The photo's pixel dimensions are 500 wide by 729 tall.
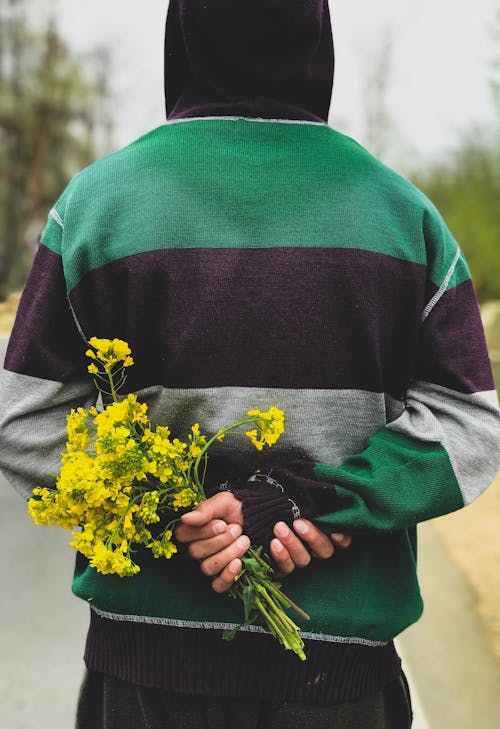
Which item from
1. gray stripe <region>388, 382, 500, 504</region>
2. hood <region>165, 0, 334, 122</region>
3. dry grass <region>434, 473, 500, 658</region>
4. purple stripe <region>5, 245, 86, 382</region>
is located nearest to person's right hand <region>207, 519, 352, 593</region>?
gray stripe <region>388, 382, 500, 504</region>

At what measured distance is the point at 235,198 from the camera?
1331 millimetres

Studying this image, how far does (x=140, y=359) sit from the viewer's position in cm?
136

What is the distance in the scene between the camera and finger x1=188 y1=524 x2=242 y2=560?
48.1 inches

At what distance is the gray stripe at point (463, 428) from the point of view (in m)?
1.32

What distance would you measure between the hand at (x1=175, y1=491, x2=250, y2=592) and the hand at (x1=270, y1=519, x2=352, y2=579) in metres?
0.06

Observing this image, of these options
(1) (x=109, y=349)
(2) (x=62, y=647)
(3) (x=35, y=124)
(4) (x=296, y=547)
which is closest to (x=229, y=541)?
(4) (x=296, y=547)

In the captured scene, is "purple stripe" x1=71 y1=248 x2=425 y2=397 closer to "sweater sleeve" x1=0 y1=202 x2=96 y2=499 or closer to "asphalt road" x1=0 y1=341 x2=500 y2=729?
"sweater sleeve" x1=0 y1=202 x2=96 y2=499

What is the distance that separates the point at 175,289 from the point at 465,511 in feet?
15.2

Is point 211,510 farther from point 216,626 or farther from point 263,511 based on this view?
point 216,626

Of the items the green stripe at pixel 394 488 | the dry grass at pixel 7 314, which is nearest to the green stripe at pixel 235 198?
the green stripe at pixel 394 488

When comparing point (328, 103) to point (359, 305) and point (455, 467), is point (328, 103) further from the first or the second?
point (455, 467)

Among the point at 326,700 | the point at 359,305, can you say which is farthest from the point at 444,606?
the point at 359,305

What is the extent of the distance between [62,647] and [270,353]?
231 cm

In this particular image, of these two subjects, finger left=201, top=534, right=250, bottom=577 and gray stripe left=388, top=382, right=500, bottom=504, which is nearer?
finger left=201, top=534, right=250, bottom=577
